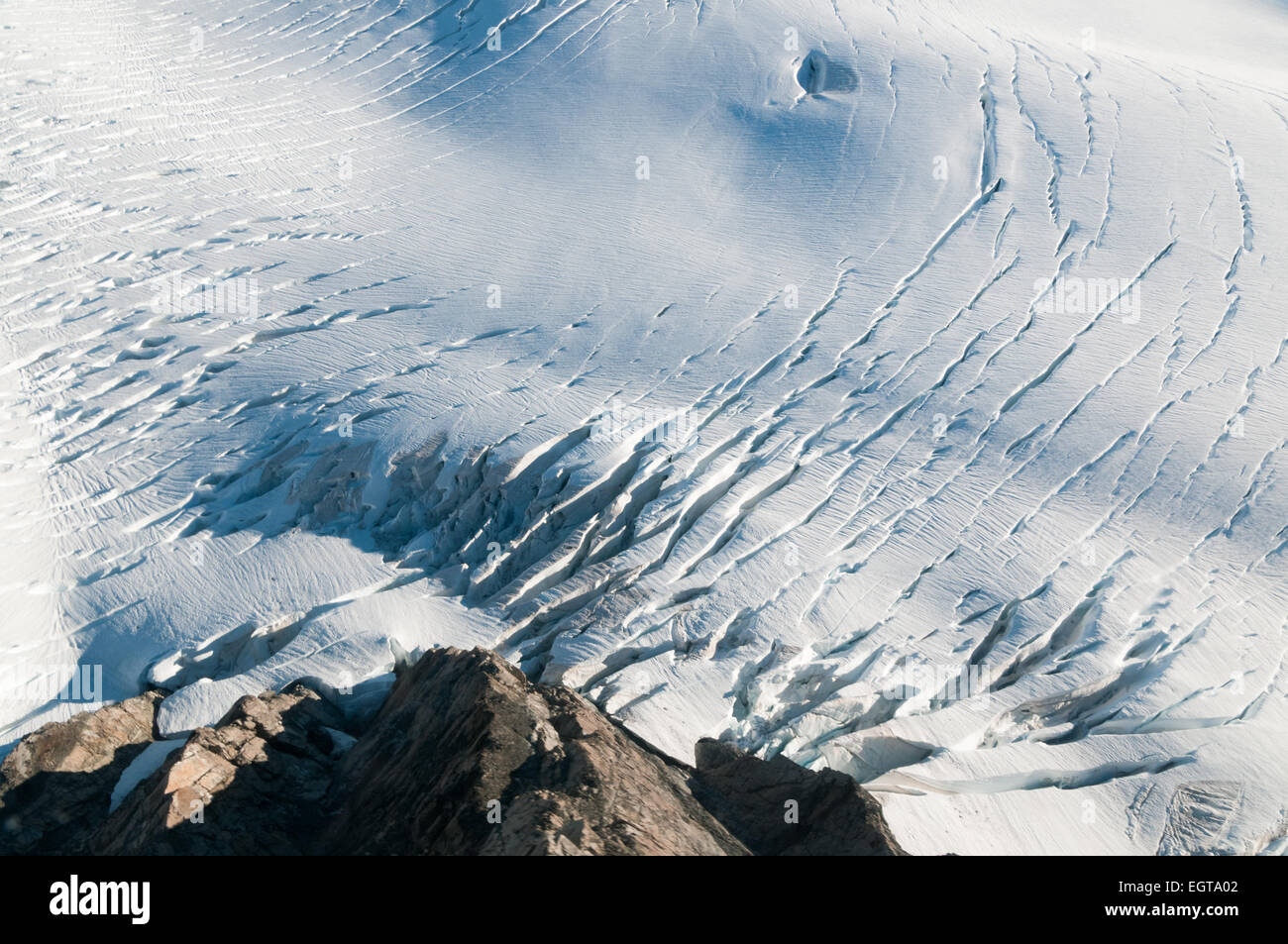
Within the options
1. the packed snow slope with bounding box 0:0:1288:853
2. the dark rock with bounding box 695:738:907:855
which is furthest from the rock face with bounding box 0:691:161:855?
the dark rock with bounding box 695:738:907:855

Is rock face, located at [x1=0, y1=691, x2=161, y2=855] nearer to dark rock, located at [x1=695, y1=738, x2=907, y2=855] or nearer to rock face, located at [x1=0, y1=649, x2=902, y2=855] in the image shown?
rock face, located at [x1=0, y1=649, x2=902, y2=855]

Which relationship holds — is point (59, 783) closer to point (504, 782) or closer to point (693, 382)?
point (504, 782)

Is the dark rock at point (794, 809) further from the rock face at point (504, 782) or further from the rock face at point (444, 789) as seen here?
the rock face at point (504, 782)

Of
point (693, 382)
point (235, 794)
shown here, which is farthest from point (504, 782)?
point (693, 382)

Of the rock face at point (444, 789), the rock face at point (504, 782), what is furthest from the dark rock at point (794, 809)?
the rock face at point (504, 782)

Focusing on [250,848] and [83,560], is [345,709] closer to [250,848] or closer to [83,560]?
[250,848]

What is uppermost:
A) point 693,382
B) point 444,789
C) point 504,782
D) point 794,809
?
point 693,382

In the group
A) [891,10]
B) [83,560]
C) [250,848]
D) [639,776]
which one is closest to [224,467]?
[83,560]
